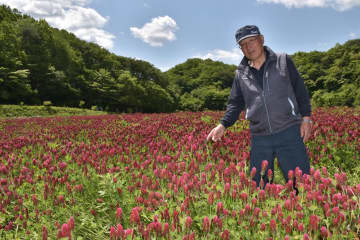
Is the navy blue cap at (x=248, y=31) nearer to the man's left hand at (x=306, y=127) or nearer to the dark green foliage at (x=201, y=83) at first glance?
the man's left hand at (x=306, y=127)

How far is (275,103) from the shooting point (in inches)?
131

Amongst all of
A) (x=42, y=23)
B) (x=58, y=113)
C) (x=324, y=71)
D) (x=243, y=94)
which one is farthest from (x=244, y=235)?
(x=324, y=71)

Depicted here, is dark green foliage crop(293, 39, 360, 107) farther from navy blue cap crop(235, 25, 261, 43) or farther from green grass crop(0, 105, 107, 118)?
navy blue cap crop(235, 25, 261, 43)

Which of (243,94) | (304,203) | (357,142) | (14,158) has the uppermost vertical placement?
(243,94)

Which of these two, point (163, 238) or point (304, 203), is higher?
point (304, 203)

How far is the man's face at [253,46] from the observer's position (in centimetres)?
334

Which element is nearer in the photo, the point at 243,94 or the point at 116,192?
the point at 116,192

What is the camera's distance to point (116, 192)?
3.38 metres

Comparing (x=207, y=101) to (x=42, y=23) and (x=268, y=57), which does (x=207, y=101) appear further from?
(x=268, y=57)

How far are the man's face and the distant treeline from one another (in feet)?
124

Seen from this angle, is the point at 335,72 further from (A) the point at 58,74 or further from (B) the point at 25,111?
(B) the point at 25,111

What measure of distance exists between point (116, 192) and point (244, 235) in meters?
1.74

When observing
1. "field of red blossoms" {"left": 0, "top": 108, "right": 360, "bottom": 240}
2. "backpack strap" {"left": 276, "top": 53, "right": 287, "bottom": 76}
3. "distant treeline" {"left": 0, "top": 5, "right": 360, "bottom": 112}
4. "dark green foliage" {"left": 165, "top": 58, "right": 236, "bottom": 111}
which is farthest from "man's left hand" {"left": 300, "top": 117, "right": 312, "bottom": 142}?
"dark green foliage" {"left": 165, "top": 58, "right": 236, "bottom": 111}

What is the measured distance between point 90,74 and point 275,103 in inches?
2131
